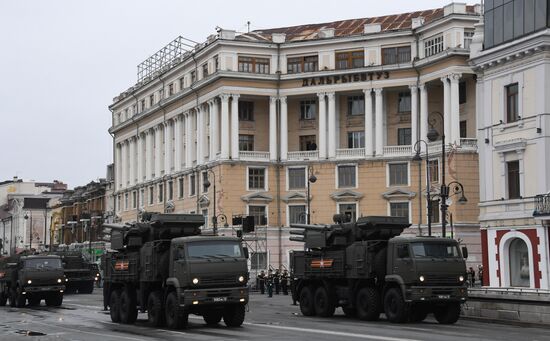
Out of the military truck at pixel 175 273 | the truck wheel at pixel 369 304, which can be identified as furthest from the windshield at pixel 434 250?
the military truck at pixel 175 273

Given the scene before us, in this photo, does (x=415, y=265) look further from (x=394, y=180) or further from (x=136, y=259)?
(x=394, y=180)

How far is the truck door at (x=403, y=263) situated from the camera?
3089cm

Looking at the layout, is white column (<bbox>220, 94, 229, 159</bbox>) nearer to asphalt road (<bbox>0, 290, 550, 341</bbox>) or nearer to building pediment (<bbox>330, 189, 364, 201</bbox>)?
building pediment (<bbox>330, 189, 364, 201</bbox>)

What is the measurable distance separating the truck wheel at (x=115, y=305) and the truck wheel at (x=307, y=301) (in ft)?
24.1

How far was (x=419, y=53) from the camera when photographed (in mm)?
77750

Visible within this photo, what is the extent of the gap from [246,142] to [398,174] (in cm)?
1425

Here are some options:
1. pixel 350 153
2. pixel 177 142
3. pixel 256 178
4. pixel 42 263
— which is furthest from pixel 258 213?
pixel 42 263

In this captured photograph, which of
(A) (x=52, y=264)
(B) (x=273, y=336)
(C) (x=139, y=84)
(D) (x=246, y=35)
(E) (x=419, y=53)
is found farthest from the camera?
(C) (x=139, y=84)

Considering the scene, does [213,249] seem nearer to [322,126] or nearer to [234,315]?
[234,315]

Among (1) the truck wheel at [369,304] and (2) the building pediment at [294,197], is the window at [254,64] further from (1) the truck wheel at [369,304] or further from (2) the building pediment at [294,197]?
(1) the truck wheel at [369,304]

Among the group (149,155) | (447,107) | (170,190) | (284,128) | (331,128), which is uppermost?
(447,107)

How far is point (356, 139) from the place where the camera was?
81.9 m

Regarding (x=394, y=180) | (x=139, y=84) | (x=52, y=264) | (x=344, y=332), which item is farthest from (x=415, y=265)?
(x=139, y=84)

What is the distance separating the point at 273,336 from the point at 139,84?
79.5 meters
